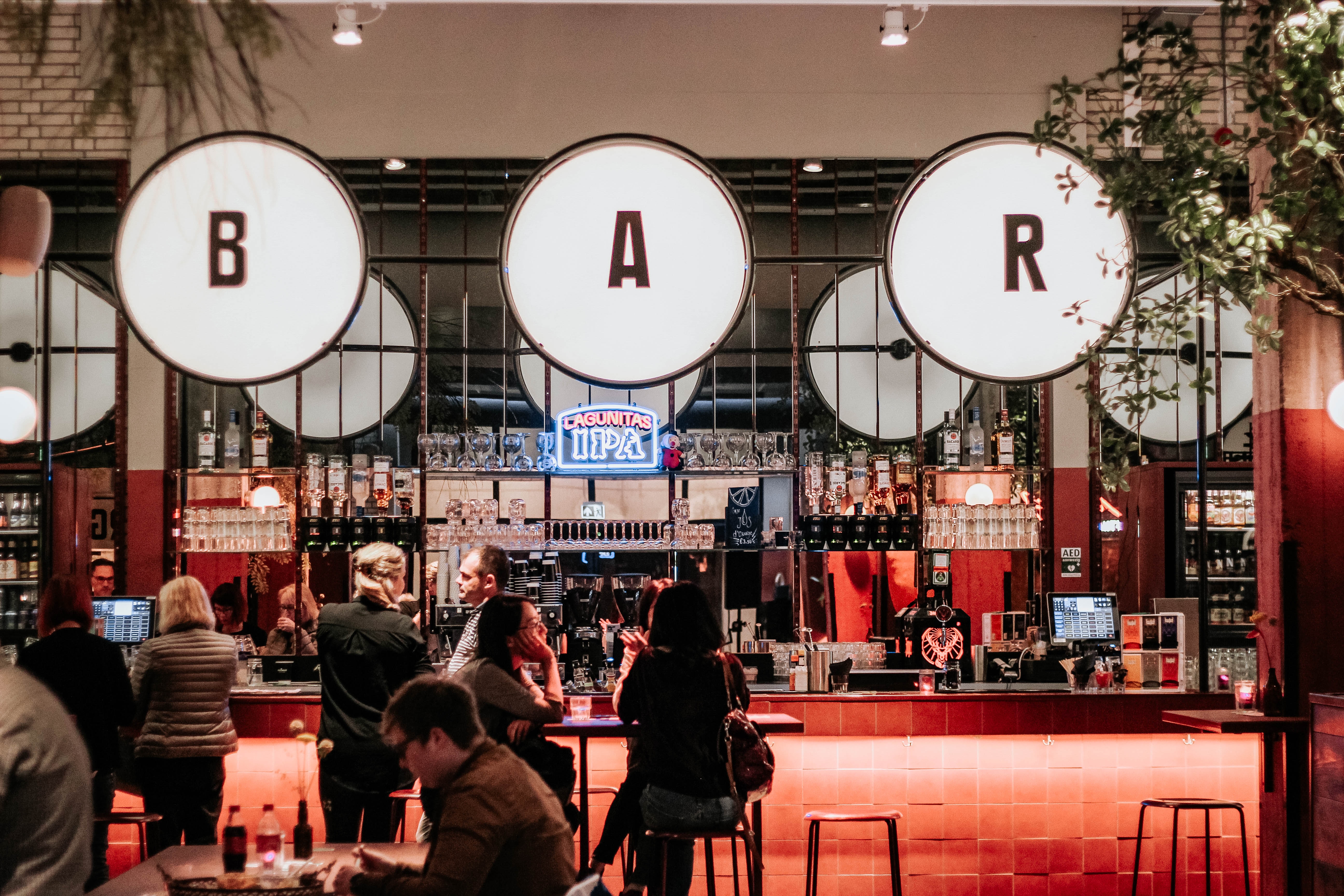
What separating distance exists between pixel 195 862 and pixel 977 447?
257 inches

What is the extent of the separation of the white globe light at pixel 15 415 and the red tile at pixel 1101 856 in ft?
20.7

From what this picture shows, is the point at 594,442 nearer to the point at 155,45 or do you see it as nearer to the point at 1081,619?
the point at 1081,619

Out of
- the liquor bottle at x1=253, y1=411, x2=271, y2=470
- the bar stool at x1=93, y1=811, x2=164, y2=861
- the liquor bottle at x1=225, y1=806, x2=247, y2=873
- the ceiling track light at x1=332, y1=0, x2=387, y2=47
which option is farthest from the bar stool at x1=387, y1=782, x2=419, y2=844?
the ceiling track light at x1=332, y1=0, x2=387, y2=47

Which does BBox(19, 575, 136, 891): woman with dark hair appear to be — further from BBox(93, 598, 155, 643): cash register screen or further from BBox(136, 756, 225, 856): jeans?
BBox(93, 598, 155, 643): cash register screen

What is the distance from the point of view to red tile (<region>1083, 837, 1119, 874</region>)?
5.75 m

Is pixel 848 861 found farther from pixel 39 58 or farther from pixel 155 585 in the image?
pixel 155 585

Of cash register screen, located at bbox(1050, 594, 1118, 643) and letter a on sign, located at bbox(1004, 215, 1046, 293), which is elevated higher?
letter a on sign, located at bbox(1004, 215, 1046, 293)

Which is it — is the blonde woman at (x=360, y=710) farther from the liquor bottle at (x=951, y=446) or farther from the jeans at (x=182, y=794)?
the liquor bottle at (x=951, y=446)

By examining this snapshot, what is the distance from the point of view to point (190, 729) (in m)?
4.80

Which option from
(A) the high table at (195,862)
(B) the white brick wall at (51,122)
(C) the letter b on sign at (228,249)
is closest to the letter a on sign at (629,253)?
(C) the letter b on sign at (228,249)

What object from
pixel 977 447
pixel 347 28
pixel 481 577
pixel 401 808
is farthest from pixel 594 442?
pixel 481 577

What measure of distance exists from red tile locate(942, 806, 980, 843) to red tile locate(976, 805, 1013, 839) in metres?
0.01

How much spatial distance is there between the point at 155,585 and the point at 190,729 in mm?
4453

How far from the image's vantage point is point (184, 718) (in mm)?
4801
